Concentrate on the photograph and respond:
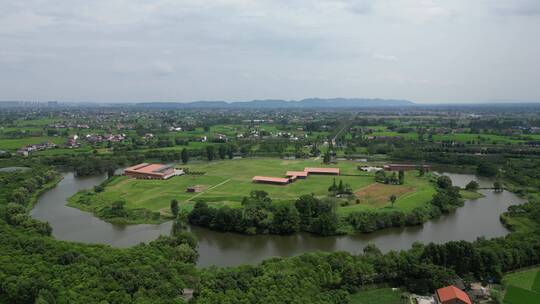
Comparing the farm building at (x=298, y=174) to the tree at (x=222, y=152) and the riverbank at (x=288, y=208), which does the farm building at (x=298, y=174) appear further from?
the tree at (x=222, y=152)

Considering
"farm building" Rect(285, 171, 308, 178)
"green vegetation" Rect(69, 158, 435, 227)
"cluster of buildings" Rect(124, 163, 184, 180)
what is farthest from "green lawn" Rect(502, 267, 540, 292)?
"cluster of buildings" Rect(124, 163, 184, 180)

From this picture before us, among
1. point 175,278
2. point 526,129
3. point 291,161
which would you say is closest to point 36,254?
point 175,278

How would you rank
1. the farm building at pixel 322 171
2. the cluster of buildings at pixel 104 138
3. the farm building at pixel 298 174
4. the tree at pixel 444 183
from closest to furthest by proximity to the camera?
the tree at pixel 444 183 < the farm building at pixel 298 174 < the farm building at pixel 322 171 < the cluster of buildings at pixel 104 138

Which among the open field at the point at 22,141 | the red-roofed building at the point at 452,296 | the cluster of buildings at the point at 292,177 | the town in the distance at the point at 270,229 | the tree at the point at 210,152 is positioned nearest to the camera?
the red-roofed building at the point at 452,296

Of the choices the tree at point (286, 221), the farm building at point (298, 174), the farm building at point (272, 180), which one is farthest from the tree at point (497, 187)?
the tree at point (286, 221)

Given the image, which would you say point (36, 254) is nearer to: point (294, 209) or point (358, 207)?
point (294, 209)

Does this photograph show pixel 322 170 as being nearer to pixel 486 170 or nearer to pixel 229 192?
pixel 229 192
